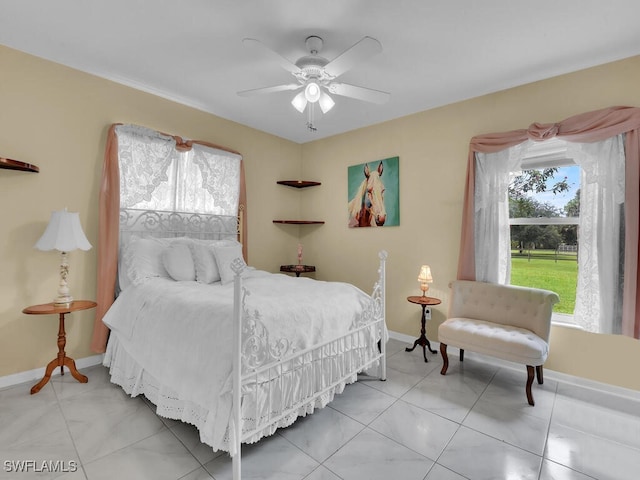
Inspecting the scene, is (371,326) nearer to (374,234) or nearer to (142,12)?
(374,234)

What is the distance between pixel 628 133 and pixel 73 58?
15.4 feet

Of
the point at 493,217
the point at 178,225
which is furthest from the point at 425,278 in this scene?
the point at 178,225

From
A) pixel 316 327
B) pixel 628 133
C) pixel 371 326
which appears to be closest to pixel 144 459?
pixel 316 327

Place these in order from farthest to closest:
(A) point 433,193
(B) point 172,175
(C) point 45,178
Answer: (A) point 433,193 → (B) point 172,175 → (C) point 45,178

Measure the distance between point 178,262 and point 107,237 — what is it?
70 centimetres

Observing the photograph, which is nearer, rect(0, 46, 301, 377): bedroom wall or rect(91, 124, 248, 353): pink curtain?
rect(0, 46, 301, 377): bedroom wall

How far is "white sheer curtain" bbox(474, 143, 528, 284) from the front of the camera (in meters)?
2.99

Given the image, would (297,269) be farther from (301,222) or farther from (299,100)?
(299,100)

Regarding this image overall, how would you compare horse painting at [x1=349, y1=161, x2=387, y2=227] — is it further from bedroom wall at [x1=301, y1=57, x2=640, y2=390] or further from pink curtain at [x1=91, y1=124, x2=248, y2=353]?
pink curtain at [x1=91, y1=124, x2=248, y2=353]

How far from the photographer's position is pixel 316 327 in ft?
6.77

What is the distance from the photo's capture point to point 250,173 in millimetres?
4227

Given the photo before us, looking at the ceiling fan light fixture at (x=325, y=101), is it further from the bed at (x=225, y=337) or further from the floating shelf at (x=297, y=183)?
the floating shelf at (x=297, y=183)

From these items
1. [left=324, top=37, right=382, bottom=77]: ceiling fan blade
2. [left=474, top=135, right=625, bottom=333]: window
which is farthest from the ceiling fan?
[left=474, top=135, right=625, bottom=333]: window
